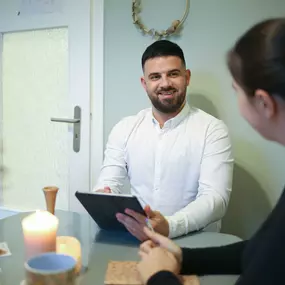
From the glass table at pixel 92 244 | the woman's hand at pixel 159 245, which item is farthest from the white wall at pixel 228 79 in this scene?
the woman's hand at pixel 159 245

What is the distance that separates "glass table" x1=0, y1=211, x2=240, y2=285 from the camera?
946mm

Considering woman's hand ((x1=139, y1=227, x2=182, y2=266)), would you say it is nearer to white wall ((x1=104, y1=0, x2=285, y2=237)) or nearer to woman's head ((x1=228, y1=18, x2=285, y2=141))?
woman's head ((x1=228, y1=18, x2=285, y2=141))

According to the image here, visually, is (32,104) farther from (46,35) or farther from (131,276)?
(131,276)

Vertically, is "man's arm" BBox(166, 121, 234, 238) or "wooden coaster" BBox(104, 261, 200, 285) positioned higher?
"man's arm" BBox(166, 121, 234, 238)

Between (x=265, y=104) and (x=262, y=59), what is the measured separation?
0.09 meters

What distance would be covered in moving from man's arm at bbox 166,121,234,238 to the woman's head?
617 millimetres

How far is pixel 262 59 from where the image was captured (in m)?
0.68

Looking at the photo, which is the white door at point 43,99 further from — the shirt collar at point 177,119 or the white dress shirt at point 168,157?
the shirt collar at point 177,119

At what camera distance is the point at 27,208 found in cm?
269

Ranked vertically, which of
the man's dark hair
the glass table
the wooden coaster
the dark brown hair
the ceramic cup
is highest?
the man's dark hair

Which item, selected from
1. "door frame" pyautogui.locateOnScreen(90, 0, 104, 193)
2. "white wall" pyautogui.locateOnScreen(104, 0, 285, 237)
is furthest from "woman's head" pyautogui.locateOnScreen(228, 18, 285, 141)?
"door frame" pyautogui.locateOnScreen(90, 0, 104, 193)

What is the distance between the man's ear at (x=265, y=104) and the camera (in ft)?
2.29

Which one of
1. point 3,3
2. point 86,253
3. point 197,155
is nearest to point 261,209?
point 197,155

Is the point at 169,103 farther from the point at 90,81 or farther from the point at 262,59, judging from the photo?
the point at 262,59
